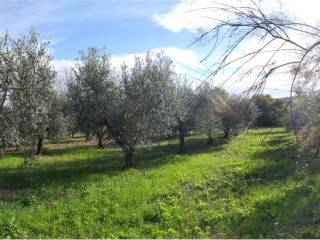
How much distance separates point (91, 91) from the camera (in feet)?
81.4

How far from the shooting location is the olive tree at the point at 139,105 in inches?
957

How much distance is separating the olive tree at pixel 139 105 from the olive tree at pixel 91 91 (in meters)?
0.49

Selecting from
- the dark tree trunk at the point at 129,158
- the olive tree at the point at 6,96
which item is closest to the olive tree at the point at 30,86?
the olive tree at the point at 6,96

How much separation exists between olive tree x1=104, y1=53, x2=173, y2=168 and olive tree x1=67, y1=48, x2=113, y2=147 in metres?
0.49

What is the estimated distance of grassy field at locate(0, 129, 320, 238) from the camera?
12.1m

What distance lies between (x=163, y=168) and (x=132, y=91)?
4.93m

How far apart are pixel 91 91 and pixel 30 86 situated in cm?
746

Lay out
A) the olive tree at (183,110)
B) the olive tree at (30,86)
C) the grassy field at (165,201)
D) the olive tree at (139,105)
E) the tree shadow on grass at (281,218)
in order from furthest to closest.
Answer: the olive tree at (183,110) < the olive tree at (139,105) < the olive tree at (30,86) < the grassy field at (165,201) < the tree shadow on grass at (281,218)

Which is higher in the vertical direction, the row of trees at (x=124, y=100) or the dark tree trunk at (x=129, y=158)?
the row of trees at (x=124, y=100)

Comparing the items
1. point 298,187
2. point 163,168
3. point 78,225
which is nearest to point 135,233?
point 78,225

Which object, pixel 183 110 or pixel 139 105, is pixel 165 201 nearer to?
pixel 139 105

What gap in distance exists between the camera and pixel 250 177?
19.7m

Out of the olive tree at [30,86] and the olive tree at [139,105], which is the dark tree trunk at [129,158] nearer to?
the olive tree at [139,105]

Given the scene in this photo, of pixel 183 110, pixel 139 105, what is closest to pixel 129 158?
pixel 139 105
